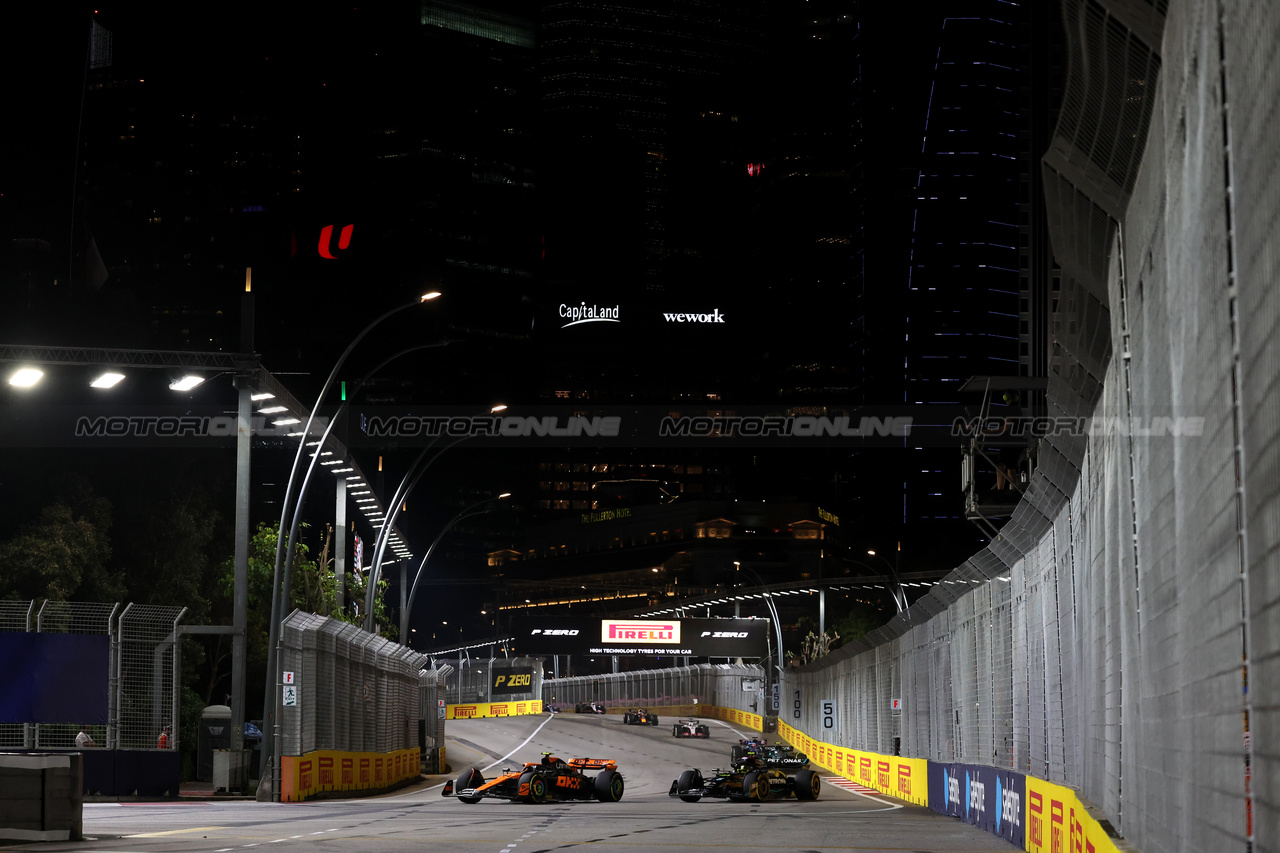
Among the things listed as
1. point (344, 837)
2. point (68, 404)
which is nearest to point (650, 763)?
point (68, 404)

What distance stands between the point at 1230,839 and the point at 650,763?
51806 mm

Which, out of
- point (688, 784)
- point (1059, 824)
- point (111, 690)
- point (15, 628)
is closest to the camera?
point (1059, 824)

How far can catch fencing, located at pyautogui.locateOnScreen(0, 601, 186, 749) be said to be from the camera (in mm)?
27219

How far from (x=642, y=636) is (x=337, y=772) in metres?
77.5

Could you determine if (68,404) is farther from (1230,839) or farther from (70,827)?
(1230,839)

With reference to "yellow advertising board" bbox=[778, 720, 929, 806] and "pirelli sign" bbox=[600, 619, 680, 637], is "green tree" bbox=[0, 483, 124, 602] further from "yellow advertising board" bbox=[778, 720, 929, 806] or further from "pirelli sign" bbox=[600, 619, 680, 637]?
"pirelli sign" bbox=[600, 619, 680, 637]

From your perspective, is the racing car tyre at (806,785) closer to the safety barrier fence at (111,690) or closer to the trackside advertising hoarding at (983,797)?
the trackside advertising hoarding at (983,797)

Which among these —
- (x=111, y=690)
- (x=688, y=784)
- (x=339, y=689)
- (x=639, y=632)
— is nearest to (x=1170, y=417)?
(x=111, y=690)

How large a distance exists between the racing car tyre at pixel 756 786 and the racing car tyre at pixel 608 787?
8.89 ft

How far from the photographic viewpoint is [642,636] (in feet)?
352

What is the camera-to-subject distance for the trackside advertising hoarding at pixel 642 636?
97.9 m

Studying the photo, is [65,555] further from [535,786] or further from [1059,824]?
[1059,824]

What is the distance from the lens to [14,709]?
2684 cm

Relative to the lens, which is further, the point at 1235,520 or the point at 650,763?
the point at 650,763
